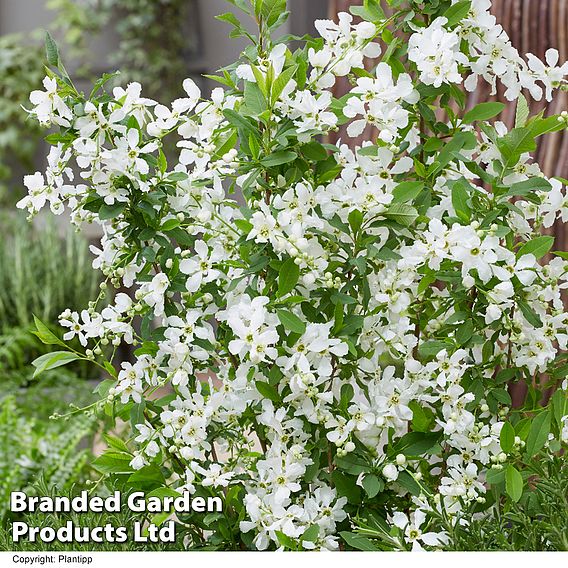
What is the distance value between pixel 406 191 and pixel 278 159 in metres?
0.12

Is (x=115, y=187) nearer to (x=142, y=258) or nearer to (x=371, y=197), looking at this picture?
(x=142, y=258)

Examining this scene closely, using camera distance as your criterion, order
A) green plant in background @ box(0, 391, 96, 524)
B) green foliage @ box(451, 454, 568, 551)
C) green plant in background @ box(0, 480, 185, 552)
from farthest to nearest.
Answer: green plant in background @ box(0, 391, 96, 524), green plant in background @ box(0, 480, 185, 552), green foliage @ box(451, 454, 568, 551)

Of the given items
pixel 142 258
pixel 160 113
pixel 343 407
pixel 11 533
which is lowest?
pixel 11 533

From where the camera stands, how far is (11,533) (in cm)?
82

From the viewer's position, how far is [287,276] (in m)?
0.75

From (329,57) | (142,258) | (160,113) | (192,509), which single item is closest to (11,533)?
(192,509)

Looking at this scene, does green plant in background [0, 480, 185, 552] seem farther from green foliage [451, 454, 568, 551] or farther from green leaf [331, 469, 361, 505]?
green foliage [451, 454, 568, 551]

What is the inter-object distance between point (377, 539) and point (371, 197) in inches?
12.0

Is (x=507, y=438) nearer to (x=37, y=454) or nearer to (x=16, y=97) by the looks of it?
(x=37, y=454)

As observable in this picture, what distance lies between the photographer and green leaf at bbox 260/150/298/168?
75 centimetres

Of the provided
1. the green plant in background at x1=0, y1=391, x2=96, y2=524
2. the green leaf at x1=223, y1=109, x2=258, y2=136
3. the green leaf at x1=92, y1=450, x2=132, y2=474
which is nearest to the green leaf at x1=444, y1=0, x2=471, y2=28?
the green leaf at x1=223, y1=109, x2=258, y2=136

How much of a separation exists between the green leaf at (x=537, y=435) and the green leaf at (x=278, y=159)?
31 centimetres

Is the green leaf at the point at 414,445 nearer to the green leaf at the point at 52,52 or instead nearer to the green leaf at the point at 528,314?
the green leaf at the point at 528,314

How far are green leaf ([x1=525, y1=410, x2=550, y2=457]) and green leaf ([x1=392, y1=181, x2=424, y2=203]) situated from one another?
0.22 m
